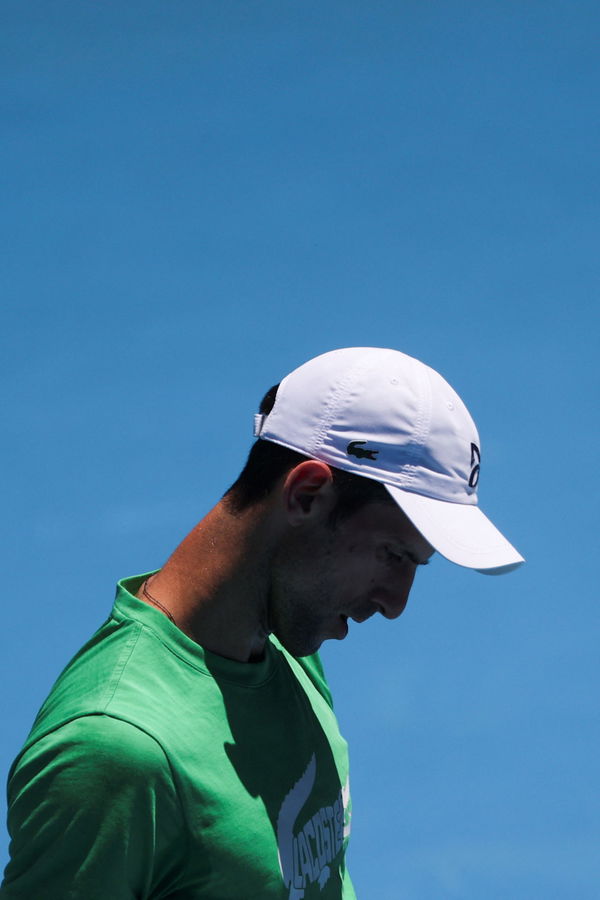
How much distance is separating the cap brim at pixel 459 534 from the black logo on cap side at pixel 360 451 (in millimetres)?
58

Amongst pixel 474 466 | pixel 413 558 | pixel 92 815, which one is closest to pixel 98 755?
pixel 92 815

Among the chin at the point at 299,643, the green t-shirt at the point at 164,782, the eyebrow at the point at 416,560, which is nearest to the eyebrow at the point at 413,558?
the eyebrow at the point at 416,560

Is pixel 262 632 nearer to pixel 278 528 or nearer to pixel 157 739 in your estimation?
pixel 278 528

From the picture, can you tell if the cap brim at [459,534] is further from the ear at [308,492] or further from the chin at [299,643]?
the chin at [299,643]

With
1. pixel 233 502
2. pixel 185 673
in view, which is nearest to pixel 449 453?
pixel 233 502

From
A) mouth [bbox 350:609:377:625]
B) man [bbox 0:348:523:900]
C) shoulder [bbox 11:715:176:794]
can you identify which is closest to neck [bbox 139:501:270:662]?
man [bbox 0:348:523:900]

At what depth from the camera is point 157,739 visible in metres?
1.67

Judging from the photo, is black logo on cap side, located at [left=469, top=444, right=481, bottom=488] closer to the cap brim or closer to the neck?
the cap brim

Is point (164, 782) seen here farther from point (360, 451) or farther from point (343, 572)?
point (360, 451)

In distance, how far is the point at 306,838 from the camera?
1.93m

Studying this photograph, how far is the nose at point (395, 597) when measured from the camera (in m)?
1.89

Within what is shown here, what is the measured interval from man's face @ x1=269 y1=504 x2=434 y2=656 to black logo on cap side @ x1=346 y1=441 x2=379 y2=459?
8cm

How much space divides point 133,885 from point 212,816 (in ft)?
0.49

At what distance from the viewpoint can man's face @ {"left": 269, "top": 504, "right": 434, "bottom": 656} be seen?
186cm
